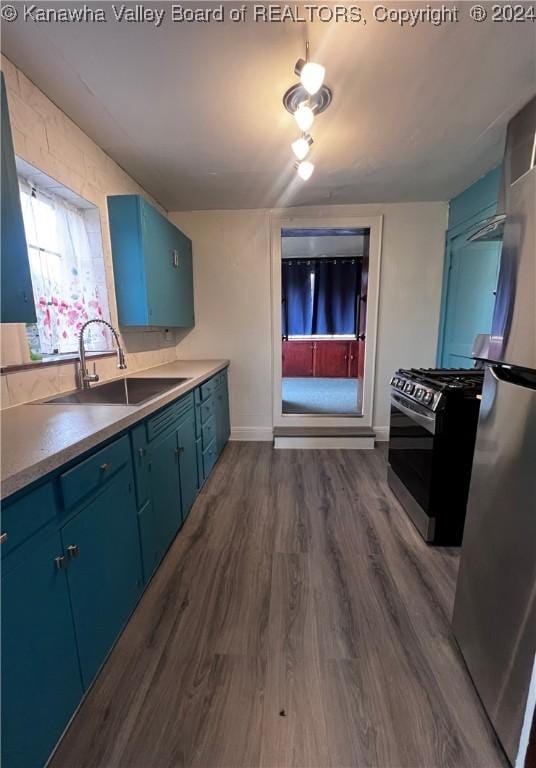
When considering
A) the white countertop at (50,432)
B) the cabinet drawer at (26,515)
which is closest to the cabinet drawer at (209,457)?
the white countertop at (50,432)

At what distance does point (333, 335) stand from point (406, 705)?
631 cm

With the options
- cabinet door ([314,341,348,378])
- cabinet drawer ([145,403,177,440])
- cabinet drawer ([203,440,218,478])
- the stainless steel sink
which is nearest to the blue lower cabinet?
cabinet drawer ([145,403,177,440])

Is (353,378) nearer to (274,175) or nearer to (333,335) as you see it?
(333,335)

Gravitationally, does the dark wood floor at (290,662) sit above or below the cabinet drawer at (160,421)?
below

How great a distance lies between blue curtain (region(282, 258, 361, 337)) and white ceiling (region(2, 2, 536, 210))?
159 inches

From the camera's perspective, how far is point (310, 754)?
3.16 ft

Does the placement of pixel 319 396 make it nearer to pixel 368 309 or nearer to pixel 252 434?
pixel 252 434

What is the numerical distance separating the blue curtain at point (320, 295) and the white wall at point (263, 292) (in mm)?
3375

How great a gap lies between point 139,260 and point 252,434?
2.19 m

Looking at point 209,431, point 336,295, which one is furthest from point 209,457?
point 336,295

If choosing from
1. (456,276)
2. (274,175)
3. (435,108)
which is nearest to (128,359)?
(274,175)

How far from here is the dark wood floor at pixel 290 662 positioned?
3.21 feet

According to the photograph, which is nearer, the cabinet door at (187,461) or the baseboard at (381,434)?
the cabinet door at (187,461)

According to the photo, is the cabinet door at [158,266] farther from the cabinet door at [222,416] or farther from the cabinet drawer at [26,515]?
the cabinet drawer at [26,515]
